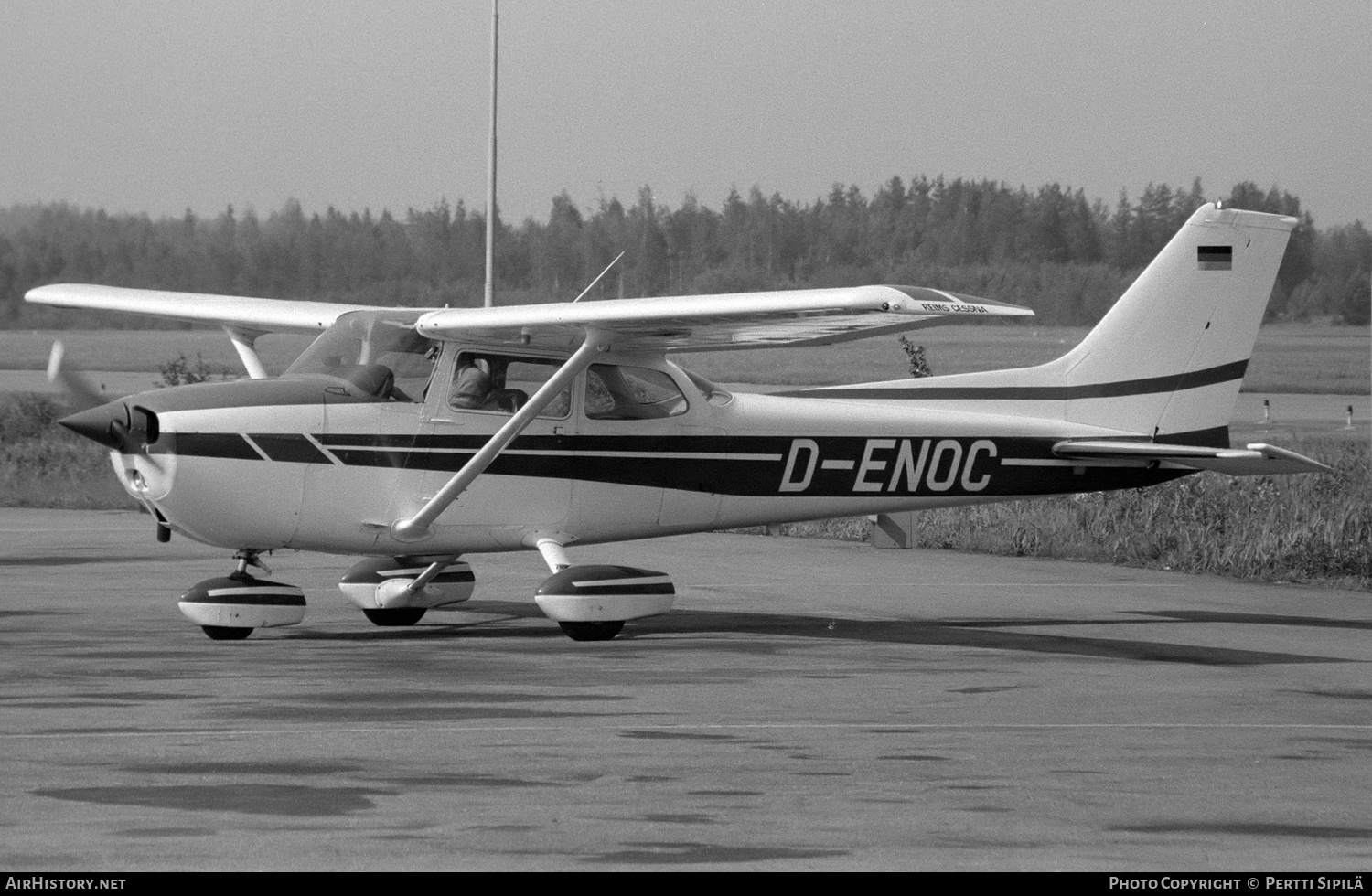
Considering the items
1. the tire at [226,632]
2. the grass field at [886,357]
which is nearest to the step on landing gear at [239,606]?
the tire at [226,632]

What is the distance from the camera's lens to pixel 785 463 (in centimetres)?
1185

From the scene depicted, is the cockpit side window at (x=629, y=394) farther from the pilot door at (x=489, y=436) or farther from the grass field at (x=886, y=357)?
the grass field at (x=886, y=357)

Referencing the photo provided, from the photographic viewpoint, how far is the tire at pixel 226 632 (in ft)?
34.5

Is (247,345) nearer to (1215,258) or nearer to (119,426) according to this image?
(119,426)

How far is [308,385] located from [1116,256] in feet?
125

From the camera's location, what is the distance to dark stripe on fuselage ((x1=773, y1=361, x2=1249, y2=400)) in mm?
12648

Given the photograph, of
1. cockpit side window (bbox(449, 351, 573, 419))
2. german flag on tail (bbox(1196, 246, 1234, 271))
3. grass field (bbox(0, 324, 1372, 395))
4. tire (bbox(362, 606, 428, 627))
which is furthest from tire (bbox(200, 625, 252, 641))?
grass field (bbox(0, 324, 1372, 395))

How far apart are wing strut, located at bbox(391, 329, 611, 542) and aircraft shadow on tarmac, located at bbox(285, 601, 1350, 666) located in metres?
0.81

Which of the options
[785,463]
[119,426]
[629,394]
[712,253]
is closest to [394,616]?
[629,394]

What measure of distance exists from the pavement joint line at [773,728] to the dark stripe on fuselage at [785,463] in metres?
3.14

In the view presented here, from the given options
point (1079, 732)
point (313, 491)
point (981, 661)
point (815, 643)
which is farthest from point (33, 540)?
point (1079, 732)

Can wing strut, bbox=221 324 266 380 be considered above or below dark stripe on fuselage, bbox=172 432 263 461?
above

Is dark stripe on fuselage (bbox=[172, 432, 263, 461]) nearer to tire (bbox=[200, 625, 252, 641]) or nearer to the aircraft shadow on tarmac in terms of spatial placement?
tire (bbox=[200, 625, 252, 641])

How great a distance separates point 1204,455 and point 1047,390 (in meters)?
1.28
